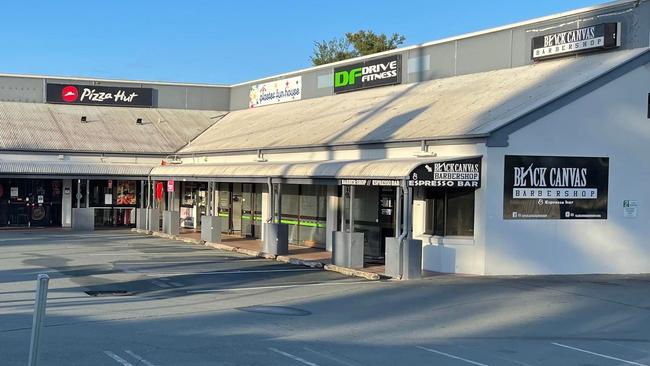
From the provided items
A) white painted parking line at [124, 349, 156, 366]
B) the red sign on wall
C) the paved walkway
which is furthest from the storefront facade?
white painted parking line at [124, 349, 156, 366]

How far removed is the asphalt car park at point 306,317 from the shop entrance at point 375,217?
2805mm

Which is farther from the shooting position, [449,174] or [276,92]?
[276,92]

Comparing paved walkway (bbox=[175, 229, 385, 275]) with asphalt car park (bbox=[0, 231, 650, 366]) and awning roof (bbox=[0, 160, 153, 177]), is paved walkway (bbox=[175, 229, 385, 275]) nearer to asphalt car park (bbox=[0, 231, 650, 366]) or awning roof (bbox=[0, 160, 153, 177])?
asphalt car park (bbox=[0, 231, 650, 366])

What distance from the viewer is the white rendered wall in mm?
17016

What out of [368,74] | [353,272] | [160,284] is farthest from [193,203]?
[160,284]

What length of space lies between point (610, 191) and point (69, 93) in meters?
27.0

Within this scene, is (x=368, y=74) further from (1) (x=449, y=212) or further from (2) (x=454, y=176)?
(2) (x=454, y=176)

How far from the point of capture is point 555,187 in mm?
17344

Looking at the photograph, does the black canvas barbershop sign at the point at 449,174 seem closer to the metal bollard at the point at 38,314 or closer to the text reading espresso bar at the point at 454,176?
the text reading espresso bar at the point at 454,176

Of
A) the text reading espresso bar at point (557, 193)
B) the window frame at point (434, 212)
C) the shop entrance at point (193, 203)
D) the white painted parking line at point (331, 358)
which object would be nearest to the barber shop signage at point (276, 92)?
the shop entrance at point (193, 203)

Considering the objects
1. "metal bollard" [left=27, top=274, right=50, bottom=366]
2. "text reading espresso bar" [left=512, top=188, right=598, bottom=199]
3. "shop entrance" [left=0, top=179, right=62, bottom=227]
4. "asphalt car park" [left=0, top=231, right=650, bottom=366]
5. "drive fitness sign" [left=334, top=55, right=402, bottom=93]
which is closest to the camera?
"metal bollard" [left=27, top=274, right=50, bottom=366]

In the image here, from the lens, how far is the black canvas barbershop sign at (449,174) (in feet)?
53.1

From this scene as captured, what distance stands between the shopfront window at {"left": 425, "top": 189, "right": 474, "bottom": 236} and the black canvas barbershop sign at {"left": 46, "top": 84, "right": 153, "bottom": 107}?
22.3 m

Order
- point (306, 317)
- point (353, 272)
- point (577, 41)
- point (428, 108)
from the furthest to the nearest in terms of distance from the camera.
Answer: point (428, 108) → point (577, 41) → point (353, 272) → point (306, 317)
